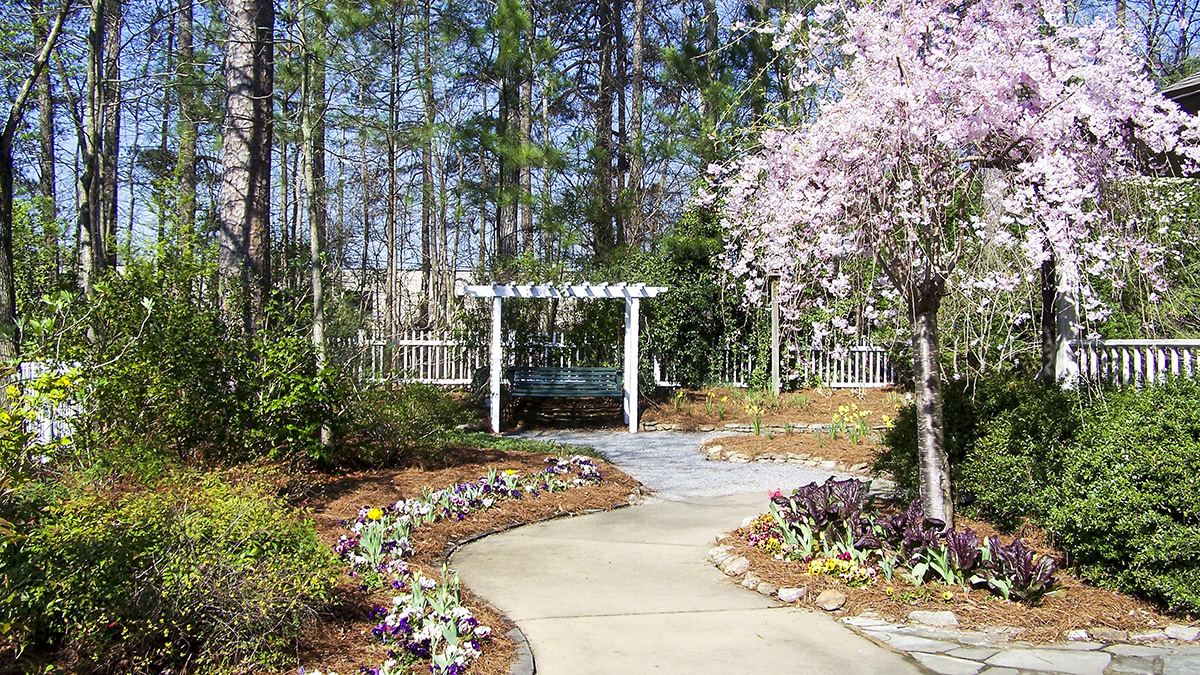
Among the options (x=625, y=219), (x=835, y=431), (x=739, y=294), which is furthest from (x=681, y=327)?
(x=835, y=431)

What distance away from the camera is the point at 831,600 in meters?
4.27

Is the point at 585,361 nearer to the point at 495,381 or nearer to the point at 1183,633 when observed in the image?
the point at 495,381

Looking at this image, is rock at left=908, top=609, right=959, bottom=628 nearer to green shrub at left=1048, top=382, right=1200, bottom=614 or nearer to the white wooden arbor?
green shrub at left=1048, top=382, right=1200, bottom=614

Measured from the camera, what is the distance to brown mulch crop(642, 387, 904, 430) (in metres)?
12.7

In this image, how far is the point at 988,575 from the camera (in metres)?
4.29

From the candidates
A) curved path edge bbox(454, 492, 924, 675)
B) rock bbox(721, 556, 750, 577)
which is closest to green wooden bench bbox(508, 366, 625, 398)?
curved path edge bbox(454, 492, 924, 675)

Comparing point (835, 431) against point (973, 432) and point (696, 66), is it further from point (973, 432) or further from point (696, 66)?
point (696, 66)

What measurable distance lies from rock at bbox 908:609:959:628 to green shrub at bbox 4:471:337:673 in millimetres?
2717

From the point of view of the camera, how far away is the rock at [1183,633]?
148 inches

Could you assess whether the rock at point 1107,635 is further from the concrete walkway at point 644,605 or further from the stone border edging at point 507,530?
the stone border edging at point 507,530

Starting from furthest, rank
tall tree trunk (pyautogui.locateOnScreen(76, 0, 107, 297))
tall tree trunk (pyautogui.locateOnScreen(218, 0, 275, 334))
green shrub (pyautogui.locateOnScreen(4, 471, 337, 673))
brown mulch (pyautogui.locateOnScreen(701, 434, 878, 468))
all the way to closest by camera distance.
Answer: brown mulch (pyautogui.locateOnScreen(701, 434, 878, 468))
tall tree trunk (pyautogui.locateOnScreen(76, 0, 107, 297))
tall tree trunk (pyautogui.locateOnScreen(218, 0, 275, 334))
green shrub (pyautogui.locateOnScreen(4, 471, 337, 673))

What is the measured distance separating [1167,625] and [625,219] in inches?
564

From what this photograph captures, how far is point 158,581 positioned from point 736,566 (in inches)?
123

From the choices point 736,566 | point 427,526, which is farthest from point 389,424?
point 736,566
